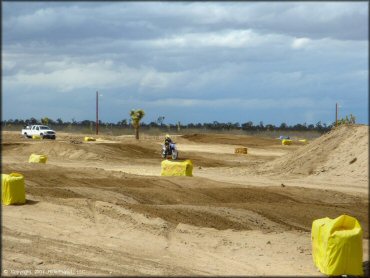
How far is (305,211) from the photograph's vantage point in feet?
64.2

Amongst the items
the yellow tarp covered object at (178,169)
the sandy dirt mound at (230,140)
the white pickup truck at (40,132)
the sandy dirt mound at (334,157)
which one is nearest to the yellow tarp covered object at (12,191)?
the yellow tarp covered object at (178,169)

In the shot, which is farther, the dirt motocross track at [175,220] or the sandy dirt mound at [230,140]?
the sandy dirt mound at [230,140]

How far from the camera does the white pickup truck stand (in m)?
63.4

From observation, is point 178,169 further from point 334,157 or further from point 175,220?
point 175,220

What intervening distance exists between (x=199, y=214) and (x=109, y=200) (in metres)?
3.20

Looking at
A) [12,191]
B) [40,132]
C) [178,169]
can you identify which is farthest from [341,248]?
[40,132]

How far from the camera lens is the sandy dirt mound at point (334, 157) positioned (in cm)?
3080

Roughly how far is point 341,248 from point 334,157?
857 inches

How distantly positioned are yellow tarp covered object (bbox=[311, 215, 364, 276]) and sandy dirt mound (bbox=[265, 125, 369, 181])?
1797 cm

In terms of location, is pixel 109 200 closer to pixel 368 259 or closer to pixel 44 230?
pixel 44 230

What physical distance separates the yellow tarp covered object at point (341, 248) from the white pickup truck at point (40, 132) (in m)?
53.8

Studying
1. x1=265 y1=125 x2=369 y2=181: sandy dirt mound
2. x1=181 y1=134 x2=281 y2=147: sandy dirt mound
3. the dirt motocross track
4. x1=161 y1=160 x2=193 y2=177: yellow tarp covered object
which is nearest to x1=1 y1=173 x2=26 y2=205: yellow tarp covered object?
the dirt motocross track

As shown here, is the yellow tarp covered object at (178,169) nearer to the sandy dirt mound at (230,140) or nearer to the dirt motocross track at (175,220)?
the dirt motocross track at (175,220)

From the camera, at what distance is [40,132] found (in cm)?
6425
